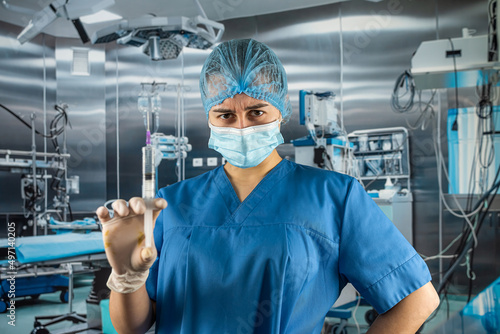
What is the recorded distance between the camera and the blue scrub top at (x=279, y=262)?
966 mm

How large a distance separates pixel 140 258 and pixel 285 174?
47 cm

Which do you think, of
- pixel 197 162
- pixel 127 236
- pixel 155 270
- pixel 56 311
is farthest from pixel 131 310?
pixel 197 162

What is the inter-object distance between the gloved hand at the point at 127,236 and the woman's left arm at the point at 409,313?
540mm

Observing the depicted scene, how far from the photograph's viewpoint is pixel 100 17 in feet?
19.7

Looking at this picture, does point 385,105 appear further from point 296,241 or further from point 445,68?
point 296,241

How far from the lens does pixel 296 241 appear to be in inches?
38.9

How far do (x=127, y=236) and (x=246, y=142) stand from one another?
0.41m

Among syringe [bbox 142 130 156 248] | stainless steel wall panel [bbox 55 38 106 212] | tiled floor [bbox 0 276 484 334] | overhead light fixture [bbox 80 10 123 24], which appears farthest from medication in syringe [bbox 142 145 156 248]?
stainless steel wall panel [bbox 55 38 106 212]

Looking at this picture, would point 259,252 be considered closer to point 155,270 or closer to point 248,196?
point 248,196

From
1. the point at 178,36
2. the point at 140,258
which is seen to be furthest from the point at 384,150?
the point at 140,258

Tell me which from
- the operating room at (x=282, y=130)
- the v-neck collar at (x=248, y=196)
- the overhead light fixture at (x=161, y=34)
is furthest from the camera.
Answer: the overhead light fixture at (x=161, y=34)

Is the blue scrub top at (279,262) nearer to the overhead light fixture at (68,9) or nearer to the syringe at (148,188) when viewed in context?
the syringe at (148,188)

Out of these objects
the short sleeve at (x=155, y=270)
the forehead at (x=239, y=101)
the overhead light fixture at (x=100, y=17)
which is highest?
the overhead light fixture at (x=100, y=17)

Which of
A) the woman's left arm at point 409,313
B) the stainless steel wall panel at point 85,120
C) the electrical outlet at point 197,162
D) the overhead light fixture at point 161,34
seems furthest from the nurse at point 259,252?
the stainless steel wall panel at point 85,120
